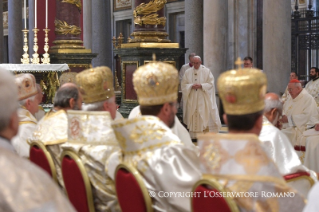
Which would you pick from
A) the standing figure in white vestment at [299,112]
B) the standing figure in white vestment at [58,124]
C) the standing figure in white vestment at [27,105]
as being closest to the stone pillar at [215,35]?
the standing figure in white vestment at [299,112]

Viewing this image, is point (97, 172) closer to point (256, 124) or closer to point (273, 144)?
point (273, 144)

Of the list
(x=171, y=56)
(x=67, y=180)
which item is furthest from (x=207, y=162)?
(x=171, y=56)

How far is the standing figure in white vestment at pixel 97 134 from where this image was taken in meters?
3.82

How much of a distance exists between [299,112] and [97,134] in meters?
4.81

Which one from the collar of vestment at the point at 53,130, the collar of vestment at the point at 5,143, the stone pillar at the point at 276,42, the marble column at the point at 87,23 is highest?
the marble column at the point at 87,23

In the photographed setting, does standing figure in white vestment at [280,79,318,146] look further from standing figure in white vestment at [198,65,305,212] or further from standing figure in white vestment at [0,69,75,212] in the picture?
standing figure in white vestment at [0,69,75,212]

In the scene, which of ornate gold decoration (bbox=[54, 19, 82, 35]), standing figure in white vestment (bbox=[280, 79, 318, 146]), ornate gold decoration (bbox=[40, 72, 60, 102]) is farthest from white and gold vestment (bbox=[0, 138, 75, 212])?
ornate gold decoration (bbox=[54, 19, 82, 35])

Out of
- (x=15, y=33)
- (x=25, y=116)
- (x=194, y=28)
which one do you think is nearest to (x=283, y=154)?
(x=25, y=116)

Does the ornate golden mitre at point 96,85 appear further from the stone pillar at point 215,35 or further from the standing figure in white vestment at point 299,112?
the stone pillar at point 215,35

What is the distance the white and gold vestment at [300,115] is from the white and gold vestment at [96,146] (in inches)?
184

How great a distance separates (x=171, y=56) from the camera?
10.1 m

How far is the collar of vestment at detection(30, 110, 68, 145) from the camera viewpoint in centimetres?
455

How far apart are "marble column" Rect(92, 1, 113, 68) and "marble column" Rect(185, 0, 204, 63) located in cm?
362

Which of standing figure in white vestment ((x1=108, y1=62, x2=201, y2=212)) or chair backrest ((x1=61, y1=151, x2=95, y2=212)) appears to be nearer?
standing figure in white vestment ((x1=108, y1=62, x2=201, y2=212))
